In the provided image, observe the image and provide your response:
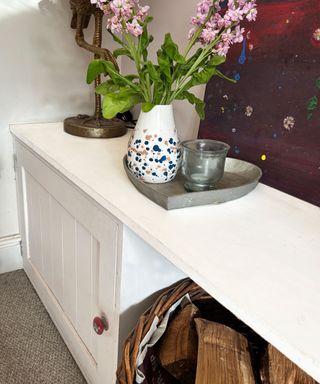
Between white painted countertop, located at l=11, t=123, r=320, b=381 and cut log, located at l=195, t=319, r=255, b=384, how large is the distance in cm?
22

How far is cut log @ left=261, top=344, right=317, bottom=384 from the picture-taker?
1.92 ft

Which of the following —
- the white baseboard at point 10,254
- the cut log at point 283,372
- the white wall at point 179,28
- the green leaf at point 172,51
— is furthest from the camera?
the white baseboard at point 10,254

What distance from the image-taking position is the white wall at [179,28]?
109 centimetres

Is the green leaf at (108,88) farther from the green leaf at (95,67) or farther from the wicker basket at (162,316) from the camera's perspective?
the wicker basket at (162,316)

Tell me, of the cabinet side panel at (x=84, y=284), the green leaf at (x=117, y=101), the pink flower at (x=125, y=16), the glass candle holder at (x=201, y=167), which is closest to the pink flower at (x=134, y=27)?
the pink flower at (x=125, y=16)

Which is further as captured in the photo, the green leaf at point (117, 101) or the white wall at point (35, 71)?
the white wall at point (35, 71)

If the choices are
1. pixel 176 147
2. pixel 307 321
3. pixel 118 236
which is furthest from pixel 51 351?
pixel 307 321

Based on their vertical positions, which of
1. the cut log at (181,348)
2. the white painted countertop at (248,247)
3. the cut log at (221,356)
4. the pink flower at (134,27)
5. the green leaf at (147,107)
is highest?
the pink flower at (134,27)

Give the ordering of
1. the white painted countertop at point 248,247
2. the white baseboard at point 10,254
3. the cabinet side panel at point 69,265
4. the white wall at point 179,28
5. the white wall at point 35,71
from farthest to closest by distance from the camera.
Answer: the white baseboard at point 10,254, the white wall at point 35,71, the white wall at point 179,28, the cabinet side panel at point 69,265, the white painted countertop at point 248,247

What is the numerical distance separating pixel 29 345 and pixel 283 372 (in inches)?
36.8

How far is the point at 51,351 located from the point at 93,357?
11.3 inches

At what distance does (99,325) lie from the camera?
0.86 m

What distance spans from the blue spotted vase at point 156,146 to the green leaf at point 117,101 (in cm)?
4

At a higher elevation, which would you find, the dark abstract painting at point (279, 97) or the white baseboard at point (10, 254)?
the dark abstract painting at point (279, 97)
